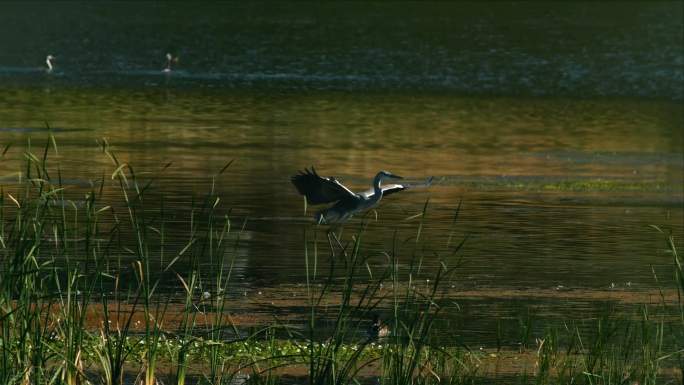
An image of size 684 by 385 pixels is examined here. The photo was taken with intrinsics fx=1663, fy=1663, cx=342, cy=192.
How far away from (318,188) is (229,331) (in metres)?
2.33

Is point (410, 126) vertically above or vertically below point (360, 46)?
above

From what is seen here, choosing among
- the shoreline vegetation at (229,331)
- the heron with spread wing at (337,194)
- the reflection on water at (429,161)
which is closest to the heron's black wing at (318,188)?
the heron with spread wing at (337,194)

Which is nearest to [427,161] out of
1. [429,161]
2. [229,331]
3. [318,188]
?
[429,161]

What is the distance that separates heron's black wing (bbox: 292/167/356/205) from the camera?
1305 cm

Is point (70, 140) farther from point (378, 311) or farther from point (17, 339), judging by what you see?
point (17, 339)

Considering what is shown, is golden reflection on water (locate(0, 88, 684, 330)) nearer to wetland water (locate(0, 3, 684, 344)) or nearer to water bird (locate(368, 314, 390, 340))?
wetland water (locate(0, 3, 684, 344))

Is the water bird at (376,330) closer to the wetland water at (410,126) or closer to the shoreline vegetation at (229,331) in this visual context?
the shoreline vegetation at (229,331)

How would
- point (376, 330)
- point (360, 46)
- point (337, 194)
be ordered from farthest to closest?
point (360, 46)
point (337, 194)
point (376, 330)

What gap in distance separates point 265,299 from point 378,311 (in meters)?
0.88

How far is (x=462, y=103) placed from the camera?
130ft

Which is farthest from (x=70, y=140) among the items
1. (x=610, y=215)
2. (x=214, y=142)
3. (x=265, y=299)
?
(x=265, y=299)

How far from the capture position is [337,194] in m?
13.5

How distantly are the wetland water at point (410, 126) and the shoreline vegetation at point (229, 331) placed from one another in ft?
2.37

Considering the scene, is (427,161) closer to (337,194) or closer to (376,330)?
(337,194)
